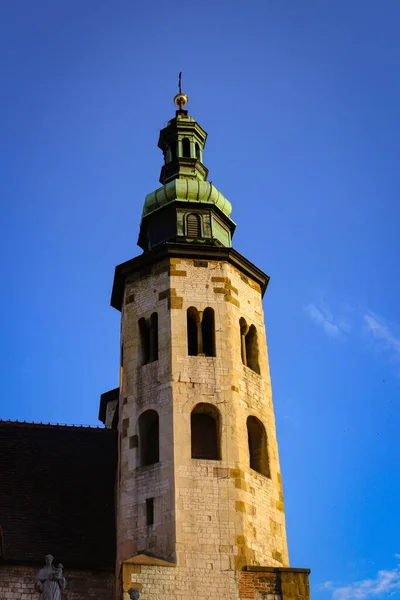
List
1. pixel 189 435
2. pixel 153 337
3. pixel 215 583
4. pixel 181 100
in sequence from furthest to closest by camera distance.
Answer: pixel 181 100, pixel 153 337, pixel 189 435, pixel 215 583

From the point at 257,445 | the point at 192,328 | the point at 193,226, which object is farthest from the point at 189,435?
the point at 193,226

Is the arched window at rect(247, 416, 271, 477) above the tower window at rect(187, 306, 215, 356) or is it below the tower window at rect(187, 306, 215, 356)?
below

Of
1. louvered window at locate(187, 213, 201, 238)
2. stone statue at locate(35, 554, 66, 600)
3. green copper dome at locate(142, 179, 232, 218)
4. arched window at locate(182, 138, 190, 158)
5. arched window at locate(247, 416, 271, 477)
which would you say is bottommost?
stone statue at locate(35, 554, 66, 600)

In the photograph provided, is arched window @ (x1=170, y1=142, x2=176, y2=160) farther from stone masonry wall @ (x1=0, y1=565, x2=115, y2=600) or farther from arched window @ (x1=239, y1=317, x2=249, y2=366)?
stone masonry wall @ (x1=0, y1=565, x2=115, y2=600)

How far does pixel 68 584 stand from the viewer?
2475 cm

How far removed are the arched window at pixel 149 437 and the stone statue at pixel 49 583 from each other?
16.8ft

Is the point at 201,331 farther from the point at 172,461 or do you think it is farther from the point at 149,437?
the point at 172,461

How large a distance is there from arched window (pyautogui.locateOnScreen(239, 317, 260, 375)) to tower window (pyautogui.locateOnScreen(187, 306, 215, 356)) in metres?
1.22

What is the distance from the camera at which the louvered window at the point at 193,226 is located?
105 ft

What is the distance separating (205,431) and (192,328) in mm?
3617

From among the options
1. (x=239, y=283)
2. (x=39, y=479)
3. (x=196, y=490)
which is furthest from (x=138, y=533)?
(x=239, y=283)

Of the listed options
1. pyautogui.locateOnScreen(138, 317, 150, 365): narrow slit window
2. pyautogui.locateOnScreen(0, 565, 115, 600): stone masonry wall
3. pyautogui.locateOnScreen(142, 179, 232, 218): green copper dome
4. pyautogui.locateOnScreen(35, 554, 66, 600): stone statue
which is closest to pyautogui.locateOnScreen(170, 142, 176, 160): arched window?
pyautogui.locateOnScreen(142, 179, 232, 218): green copper dome

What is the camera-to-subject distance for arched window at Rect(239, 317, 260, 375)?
2917 cm

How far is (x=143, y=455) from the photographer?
2655 cm
